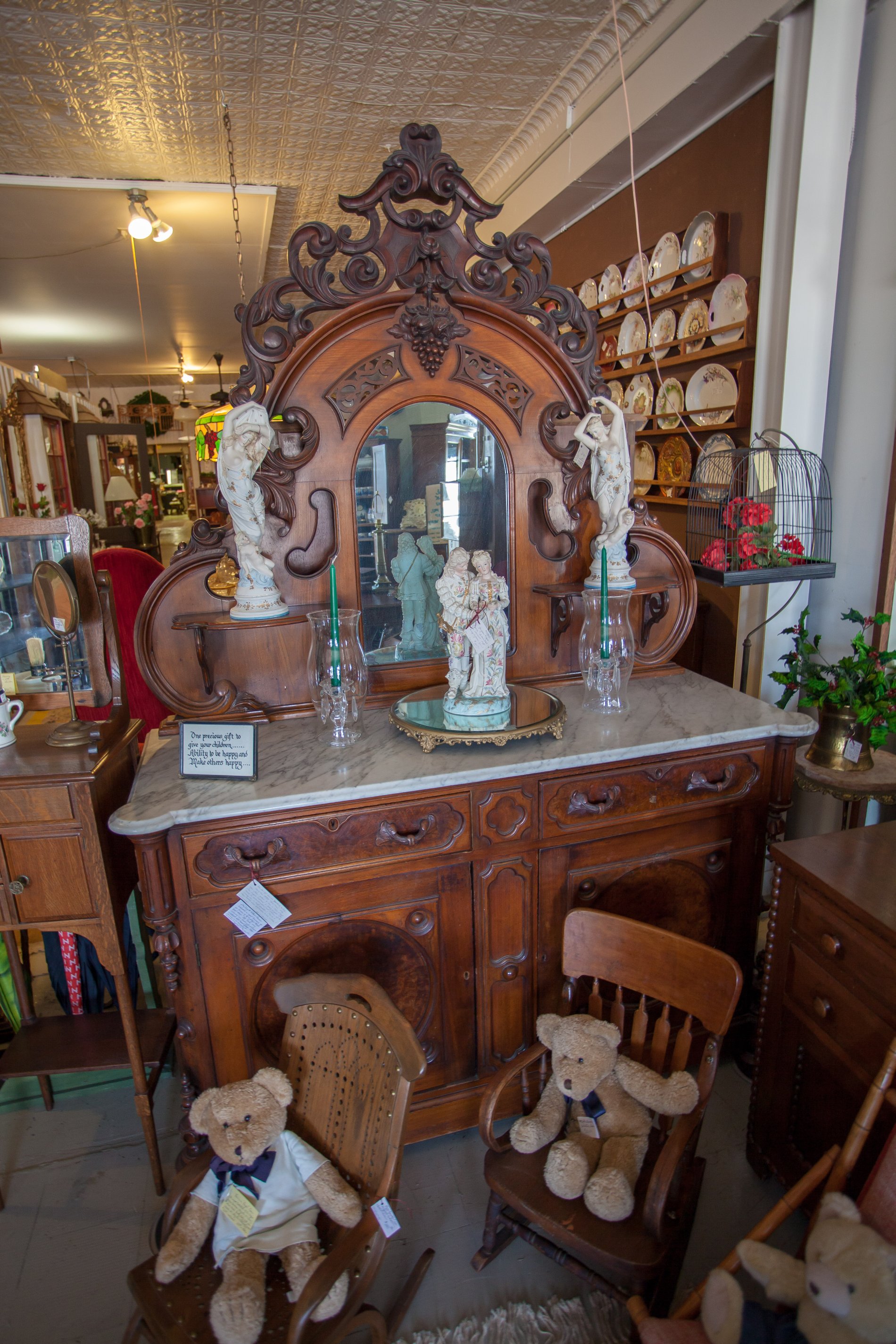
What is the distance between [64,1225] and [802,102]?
385 centimetres

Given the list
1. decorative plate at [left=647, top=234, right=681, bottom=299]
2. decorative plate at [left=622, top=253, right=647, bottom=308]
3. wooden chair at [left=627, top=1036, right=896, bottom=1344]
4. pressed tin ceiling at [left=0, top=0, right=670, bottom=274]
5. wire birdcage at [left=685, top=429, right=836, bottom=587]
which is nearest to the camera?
wooden chair at [left=627, top=1036, right=896, bottom=1344]

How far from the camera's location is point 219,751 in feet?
5.62

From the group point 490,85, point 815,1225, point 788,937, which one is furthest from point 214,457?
point 815,1225

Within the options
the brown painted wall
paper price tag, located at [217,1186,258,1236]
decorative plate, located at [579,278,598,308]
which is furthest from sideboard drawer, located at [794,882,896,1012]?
decorative plate, located at [579,278,598,308]

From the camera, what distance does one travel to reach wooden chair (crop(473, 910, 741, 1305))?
54.1 inches

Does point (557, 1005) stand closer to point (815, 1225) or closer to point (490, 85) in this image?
point (815, 1225)

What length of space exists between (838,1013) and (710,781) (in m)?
0.61

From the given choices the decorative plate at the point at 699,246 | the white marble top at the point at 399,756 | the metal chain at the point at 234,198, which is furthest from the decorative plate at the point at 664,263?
the white marble top at the point at 399,756

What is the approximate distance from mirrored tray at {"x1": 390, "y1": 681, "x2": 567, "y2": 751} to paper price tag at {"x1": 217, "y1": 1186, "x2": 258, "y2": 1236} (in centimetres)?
96

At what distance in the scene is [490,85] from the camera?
356 centimetres

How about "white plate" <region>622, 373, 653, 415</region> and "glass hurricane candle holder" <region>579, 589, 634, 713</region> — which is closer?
"glass hurricane candle holder" <region>579, 589, 634, 713</region>

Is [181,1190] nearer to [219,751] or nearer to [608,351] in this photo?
[219,751]

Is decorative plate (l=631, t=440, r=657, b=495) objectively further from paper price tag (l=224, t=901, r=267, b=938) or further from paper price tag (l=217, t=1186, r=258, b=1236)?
paper price tag (l=217, t=1186, r=258, b=1236)

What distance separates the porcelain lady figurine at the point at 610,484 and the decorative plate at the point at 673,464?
148 centimetres
